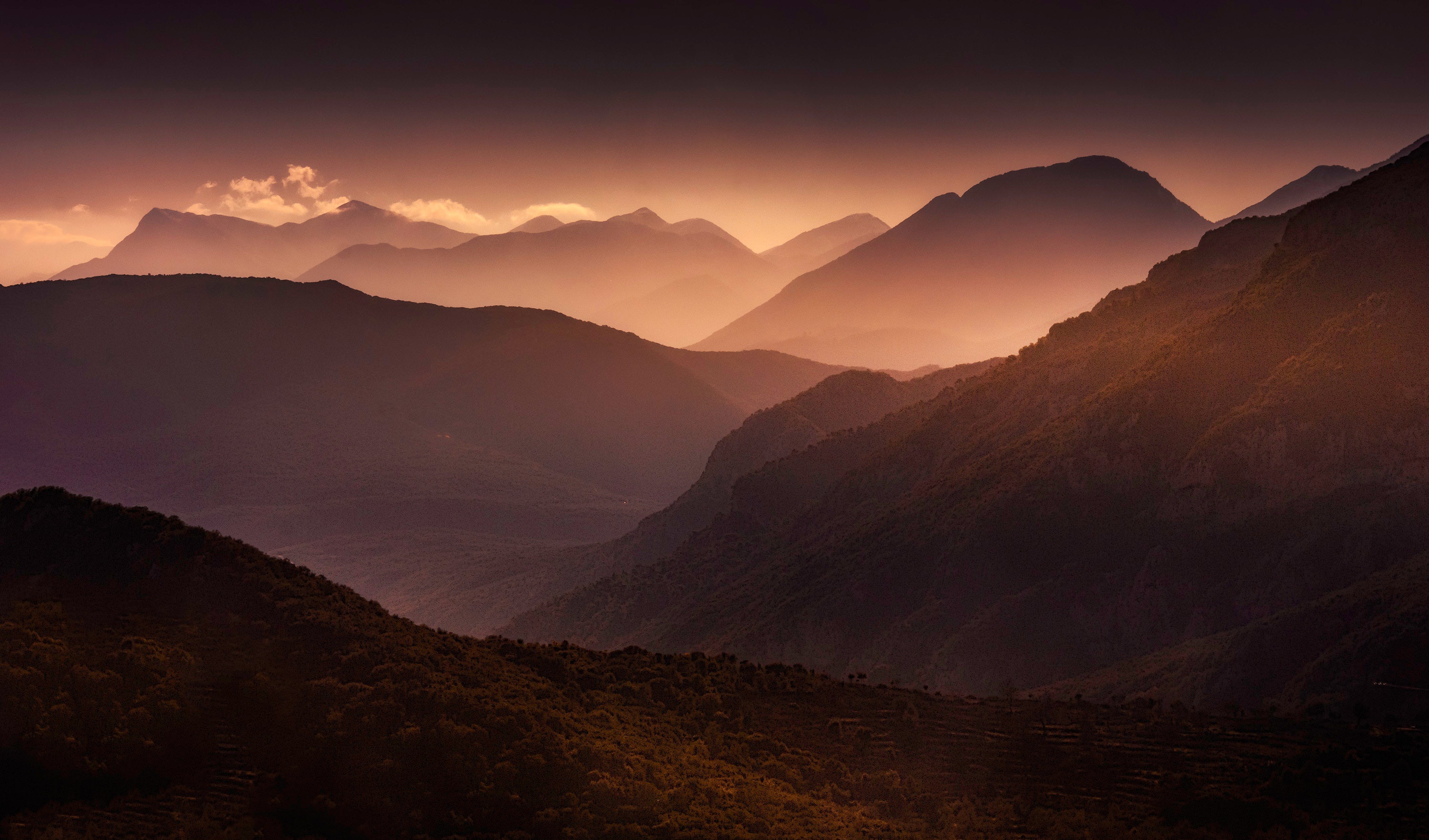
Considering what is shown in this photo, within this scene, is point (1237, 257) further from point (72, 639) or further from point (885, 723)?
point (72, 639)

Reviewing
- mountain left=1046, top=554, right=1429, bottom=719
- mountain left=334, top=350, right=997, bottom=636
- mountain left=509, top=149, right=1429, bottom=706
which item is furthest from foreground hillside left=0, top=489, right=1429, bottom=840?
mountain left=334, top=350, right=997, bottom=636

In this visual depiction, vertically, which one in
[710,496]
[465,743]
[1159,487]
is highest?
[1159,487]

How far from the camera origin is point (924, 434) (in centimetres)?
11650

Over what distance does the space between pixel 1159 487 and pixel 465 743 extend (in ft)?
188

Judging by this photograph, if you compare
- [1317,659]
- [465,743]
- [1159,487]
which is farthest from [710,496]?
[465,743]

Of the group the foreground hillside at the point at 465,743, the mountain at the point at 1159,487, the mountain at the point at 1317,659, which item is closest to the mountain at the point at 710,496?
the mountain at the point at 1159,487

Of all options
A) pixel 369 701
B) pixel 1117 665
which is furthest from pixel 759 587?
pixel 369 701

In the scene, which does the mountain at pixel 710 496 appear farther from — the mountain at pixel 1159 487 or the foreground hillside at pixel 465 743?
the foreground hillside at pixel 465 743

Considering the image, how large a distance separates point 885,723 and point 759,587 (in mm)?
64955

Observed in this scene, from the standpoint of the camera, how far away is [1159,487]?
80312 mm

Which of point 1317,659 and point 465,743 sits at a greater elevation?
point 465,743

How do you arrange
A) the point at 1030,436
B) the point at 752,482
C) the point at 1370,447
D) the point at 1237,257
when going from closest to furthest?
the point at 1370,447
the point at 1030,436
the point at 1237,257
the point at 752,482

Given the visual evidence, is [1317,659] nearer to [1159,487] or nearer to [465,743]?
[1159,487]

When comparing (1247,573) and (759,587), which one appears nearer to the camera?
(1247,573)
